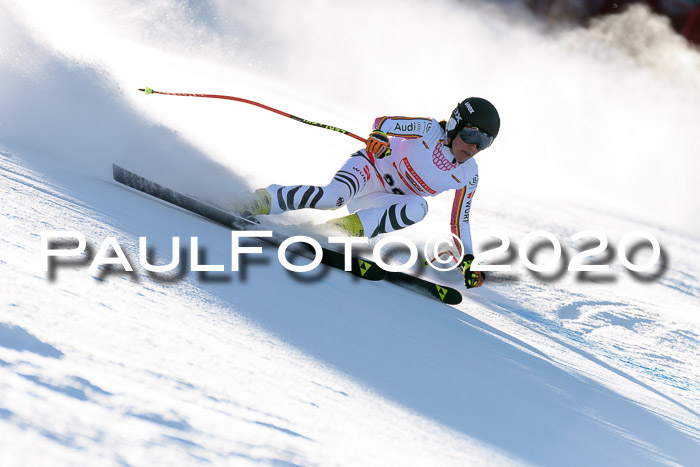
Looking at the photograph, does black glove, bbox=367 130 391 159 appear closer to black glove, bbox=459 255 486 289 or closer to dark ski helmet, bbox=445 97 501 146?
dark ski helmet, bbox=445 97 501 146

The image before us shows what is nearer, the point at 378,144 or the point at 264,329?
the point at 264,329

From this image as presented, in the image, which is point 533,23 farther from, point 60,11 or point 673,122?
point 60,11

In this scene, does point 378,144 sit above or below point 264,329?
above

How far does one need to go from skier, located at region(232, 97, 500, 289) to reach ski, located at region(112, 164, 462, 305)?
12cm

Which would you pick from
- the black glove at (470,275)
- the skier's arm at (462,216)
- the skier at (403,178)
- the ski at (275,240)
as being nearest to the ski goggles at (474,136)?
the skier at (403,178)

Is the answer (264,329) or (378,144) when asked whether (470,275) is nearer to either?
(378,144)

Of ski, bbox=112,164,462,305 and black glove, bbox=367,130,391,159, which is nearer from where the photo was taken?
ski, bbox=112,164,462,305

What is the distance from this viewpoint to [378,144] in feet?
11.0

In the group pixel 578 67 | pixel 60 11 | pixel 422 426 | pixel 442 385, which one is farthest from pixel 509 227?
pixel 578 67

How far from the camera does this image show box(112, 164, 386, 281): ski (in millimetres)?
3199

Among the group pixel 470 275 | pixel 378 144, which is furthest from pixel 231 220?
pixel 470 275

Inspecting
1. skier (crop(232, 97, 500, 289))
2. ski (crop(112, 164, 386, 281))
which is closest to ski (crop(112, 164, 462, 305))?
ski (crop(112, 164, 386, 281))

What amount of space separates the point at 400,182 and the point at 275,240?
0.84 m

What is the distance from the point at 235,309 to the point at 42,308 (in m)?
0.63
